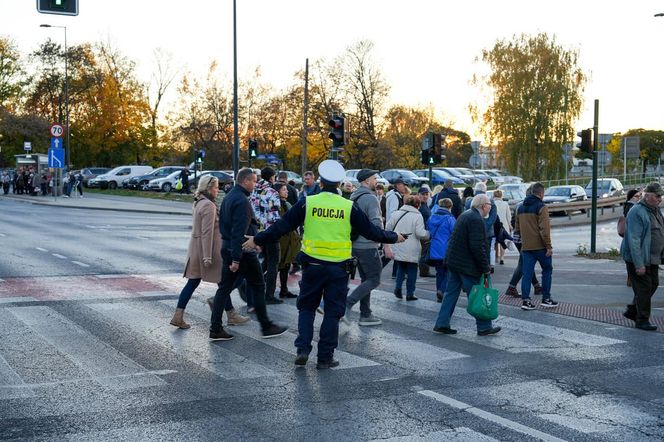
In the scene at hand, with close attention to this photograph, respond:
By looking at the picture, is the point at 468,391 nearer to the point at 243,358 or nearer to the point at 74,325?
the point at 243,358

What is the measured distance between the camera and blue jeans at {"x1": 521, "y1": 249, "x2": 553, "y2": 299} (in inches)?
439

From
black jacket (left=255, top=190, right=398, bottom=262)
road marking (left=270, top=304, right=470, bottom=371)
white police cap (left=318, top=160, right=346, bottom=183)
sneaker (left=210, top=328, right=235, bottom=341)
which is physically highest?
white police cap (left=318, top=160, right=346, bottom=183)

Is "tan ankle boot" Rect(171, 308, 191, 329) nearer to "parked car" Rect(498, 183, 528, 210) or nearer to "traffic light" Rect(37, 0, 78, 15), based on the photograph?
"traffic light" Rect(37, 0, 78, 15)

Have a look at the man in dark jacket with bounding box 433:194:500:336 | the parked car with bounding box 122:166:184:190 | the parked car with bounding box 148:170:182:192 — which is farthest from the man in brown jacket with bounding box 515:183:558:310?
the parked car with bounding box 122:166:184:190

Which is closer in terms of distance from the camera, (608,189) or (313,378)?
(313,378)

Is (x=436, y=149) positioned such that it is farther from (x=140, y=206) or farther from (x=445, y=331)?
(x=140, y=206)

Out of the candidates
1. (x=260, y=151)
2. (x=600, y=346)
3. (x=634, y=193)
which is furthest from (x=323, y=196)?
(x=260, y=151)

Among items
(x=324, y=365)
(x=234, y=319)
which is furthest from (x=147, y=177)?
(x=324, y=365)

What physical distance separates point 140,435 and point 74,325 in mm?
4206

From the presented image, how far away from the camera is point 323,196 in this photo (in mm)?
7488

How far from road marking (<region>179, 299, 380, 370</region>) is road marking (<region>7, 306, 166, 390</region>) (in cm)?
151

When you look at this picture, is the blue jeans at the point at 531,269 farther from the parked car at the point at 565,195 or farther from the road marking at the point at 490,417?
the parked car at the point at 565,195

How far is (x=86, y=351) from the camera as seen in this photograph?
316 inches

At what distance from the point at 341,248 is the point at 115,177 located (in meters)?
55.6
